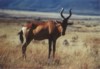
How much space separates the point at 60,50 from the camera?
457 cm

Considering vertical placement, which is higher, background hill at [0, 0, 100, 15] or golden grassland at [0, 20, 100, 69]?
background hill at [0, 0, 100, 15]

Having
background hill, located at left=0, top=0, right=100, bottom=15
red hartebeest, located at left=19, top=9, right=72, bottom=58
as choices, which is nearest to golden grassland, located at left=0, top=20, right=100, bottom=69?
red hartebeest, located at left=19, top=9, right=72, bottom=58

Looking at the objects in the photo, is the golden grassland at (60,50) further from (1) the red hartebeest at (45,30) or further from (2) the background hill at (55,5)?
(2) the background hill at (55,5)

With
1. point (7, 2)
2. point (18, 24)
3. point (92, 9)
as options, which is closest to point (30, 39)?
point (18, 24)

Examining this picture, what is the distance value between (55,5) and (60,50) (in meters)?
0.63

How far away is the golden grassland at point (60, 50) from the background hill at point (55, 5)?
20 cm

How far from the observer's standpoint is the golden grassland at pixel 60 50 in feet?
14.9

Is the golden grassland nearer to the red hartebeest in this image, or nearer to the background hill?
the red hartebeest

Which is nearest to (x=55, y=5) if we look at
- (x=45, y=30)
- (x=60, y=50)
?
(x=45, y=30)

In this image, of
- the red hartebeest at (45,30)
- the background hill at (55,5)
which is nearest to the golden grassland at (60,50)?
the red hartebeest at (45,30)

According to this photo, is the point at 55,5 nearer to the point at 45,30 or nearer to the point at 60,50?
the point at 45,30

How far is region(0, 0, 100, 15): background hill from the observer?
4.55 m

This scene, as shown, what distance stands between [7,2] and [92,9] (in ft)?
3.93

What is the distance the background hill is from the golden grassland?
0.20m
